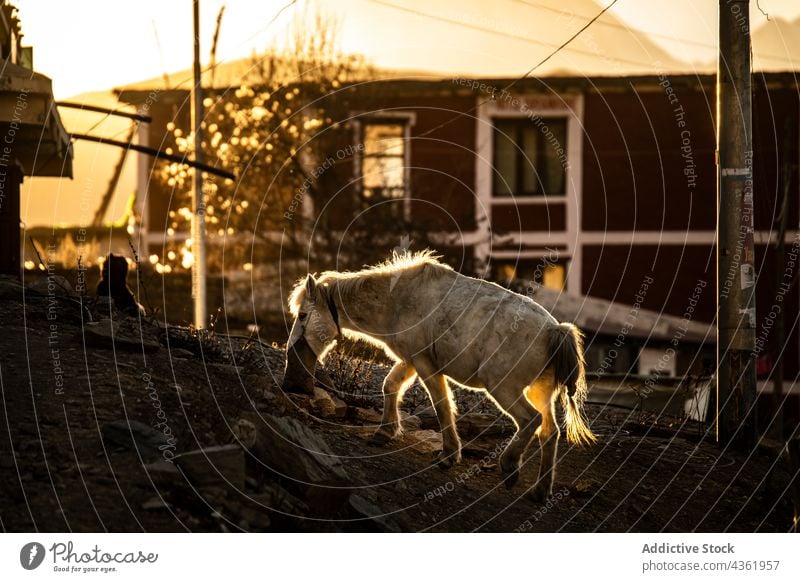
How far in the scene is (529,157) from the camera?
36688mm

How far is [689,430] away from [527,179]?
23.8 meters

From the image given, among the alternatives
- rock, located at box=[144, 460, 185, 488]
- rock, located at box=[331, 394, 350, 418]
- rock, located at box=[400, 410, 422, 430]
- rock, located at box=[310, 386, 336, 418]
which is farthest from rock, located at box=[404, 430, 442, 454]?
rock, located at box=[144, 460, 185, 488]

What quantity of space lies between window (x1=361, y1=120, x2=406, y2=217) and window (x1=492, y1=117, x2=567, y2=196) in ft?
10.7

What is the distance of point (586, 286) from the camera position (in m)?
36.8

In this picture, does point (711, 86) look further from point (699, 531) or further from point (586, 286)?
point (699, 531)

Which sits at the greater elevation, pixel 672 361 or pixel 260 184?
pixel 260 184

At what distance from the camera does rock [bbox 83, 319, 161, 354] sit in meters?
11.8

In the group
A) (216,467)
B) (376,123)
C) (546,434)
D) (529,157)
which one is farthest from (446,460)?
(529,157)

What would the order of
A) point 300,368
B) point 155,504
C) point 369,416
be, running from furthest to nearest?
point 369,416
point 300,368
point 155,504

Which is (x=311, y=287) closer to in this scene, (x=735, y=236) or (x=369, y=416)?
(x=369, y=416)

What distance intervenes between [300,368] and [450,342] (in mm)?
1568

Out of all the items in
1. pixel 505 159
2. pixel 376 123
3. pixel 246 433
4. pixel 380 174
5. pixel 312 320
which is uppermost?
pixel 376 123

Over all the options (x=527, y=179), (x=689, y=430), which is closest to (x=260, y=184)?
(x=527, y=179)

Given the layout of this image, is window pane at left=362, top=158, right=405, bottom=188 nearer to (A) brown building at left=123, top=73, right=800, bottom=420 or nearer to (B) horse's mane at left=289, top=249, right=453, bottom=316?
(A) brown building at left=123, top=73, right=800, bottom=420
